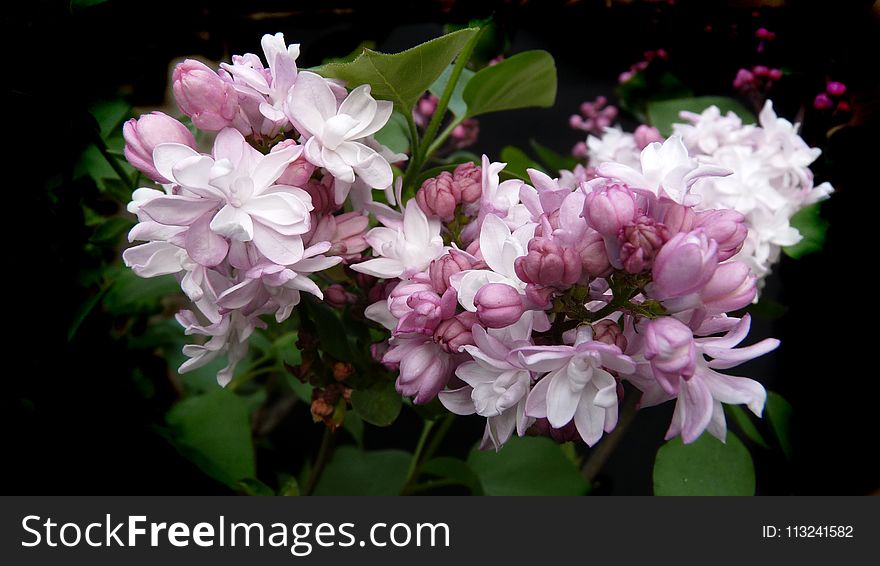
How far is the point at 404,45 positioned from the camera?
1.07 metres

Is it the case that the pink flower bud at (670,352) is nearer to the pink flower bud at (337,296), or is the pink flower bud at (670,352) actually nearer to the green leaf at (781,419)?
the pink flower bud at (337,296)

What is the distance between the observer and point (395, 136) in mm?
513

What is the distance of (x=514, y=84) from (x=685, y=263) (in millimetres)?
254

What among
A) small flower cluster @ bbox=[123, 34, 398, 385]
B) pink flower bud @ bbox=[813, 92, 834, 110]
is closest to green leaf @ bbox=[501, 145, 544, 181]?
small flower cluster @ bbox=[123, 34, 398, 385]

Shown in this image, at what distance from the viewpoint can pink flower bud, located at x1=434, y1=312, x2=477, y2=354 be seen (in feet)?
1.15

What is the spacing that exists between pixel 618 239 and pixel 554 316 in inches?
2.5

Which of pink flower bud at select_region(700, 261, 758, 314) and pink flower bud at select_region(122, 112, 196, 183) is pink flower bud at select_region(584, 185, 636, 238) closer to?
pink flower bud at select_region(700, 261, 758, 314)

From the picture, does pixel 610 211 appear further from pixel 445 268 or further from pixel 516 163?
pixel 516 163

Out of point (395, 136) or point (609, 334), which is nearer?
point (609, 334)

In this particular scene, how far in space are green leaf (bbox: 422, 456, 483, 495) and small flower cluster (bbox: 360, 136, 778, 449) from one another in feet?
1.00

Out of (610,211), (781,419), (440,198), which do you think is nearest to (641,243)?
(610,211)

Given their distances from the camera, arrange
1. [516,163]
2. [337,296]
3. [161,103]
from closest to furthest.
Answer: [337,296] < [516,163] < [161,103]

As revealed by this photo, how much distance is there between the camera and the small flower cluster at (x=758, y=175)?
21.8 inches

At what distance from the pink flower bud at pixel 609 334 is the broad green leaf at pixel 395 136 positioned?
0.73 feet
